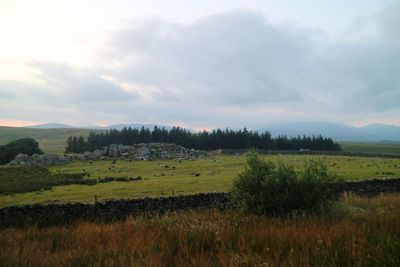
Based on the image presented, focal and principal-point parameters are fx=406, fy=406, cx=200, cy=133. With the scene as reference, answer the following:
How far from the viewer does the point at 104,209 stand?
21.9 meters

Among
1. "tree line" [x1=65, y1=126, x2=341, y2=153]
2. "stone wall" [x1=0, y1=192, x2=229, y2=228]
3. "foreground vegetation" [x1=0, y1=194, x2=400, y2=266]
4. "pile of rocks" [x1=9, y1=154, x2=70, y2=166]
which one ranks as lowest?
"stone wall" [x1=0, y1=192, x2=229, y2=228]

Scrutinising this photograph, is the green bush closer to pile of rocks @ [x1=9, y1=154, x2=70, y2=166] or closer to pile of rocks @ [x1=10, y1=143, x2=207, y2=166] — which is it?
pile of rocks @ [x1=9, y1=154, x2=70, y2=166]

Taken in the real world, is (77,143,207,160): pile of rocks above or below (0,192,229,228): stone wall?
above

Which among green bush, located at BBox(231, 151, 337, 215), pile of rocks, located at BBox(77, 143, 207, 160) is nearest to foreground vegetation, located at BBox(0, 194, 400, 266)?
green bush, located at BBox(231, 151, 337, 215)

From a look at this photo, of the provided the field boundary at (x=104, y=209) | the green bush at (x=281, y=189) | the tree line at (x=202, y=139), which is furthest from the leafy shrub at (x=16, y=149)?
the green bush at (x=281, y=189)

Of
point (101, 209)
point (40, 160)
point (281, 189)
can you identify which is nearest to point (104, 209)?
point (101, 209)

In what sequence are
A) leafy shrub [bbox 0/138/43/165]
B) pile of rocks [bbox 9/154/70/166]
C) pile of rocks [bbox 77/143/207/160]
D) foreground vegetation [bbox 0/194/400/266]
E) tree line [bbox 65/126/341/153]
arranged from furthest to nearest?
tree line [bbox 65/126/341/153], pile of rocks [bbox 77/143/207/160], leafy shrub [bbox 0/138/43/165], pile of rocks [bbox 9/154/70/166], foreground vegetation [bbox 0/194/400/266]

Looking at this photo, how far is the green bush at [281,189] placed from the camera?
14.6m

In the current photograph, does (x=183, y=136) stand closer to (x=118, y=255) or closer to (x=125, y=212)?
(x=125, y=212)

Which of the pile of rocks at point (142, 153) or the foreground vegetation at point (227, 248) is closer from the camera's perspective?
the foreground vegetation at point (227, 248)

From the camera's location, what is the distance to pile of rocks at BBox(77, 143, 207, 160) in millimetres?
76012

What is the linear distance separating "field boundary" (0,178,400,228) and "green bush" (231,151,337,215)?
389 centimetres

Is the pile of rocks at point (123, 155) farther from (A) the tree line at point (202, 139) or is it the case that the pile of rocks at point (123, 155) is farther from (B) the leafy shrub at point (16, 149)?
(A) the tree line at point (202, 139)

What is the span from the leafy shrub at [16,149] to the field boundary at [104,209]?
187ft
